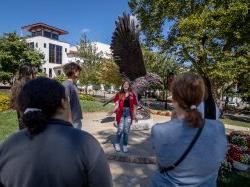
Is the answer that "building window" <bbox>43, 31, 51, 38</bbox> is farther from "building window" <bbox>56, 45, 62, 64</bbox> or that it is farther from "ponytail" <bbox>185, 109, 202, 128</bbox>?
"ponytail" <bbox>185, 109, 202, 128</bbox>

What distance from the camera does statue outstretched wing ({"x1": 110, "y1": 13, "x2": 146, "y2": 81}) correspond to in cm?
1265

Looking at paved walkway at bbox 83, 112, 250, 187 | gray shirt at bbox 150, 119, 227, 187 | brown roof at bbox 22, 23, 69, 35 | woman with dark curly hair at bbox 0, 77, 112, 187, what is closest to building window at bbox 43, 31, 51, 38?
brown roof at bbox 22, 23, 69, 35

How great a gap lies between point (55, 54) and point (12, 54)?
28165mm

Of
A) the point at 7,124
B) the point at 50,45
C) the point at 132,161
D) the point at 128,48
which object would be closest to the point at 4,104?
the point at 7,124

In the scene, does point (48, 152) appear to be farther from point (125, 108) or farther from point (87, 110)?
point (87, 110)

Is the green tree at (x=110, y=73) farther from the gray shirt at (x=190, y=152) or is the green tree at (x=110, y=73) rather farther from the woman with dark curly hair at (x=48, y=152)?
the woman with dark curly hair at (x=48, y=152)

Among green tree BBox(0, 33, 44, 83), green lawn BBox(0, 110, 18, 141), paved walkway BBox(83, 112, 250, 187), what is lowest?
paved walkway BBox(83, 112, 250, 187)

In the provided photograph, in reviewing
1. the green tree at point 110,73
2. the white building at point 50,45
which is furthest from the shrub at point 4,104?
the white building at point 50,45

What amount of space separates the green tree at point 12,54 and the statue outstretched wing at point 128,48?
76.5 feet

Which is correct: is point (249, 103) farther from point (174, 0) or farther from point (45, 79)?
point (45, 79)

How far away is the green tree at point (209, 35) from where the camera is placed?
20.8m

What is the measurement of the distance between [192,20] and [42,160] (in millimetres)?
19948

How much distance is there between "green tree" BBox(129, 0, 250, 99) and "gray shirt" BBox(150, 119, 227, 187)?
18071mm

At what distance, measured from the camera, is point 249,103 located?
1414 inches
